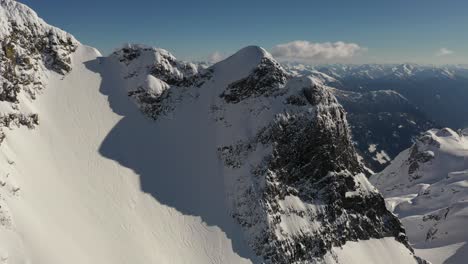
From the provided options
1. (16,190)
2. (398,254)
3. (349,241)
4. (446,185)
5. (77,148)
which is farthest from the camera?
(446,185)

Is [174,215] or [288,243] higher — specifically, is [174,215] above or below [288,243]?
above

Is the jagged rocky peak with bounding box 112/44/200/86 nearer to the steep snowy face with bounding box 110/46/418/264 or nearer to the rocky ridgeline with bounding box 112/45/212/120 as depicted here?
the rocky ridgeline with bounding box 112/45/212/120

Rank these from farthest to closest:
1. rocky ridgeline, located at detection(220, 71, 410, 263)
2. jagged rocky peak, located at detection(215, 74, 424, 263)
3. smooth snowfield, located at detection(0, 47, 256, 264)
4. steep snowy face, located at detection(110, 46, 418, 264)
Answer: steep snowy face, located at detection(110, 46, 418, 264)
jagged rocky peak, located at detection(215, 74, 424, 263)
rocky ridgeline, located at detection(220, 71, 410, 263)
smooth snowfield, located at detection(0, 47, 256, 264)

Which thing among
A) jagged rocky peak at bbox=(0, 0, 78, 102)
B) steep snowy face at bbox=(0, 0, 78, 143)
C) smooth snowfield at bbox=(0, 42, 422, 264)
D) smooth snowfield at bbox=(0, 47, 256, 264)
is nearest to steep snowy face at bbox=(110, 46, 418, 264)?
smooth snowfield at bbox=(0, 42, 422, 264)

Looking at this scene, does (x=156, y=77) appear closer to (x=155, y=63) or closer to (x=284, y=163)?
(x=155, y=63)

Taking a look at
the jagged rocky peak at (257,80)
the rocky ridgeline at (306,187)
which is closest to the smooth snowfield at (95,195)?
the rocky ridgeline at (306,187)

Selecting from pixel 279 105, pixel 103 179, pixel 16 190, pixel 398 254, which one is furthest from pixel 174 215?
pixel 398 254

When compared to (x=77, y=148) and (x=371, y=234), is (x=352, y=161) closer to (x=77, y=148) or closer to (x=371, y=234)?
(x=371, y=234)
